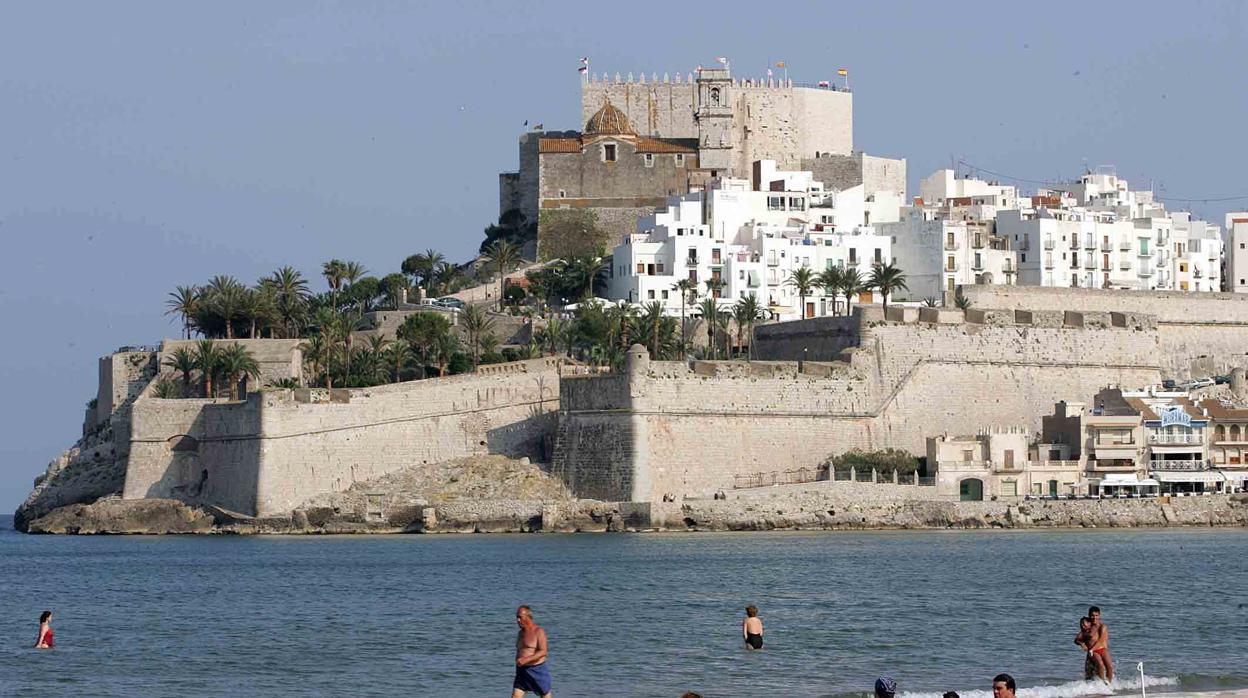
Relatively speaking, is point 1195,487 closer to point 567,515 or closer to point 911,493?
point 911,493

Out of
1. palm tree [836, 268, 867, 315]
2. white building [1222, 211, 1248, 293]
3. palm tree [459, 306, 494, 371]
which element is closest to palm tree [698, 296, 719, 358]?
palm tree [836, 268, 867, 315]

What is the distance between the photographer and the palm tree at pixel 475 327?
5400 cm

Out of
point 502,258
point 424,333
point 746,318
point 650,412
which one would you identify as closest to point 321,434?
point 424,333

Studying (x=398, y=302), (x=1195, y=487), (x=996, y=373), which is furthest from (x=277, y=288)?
(x=1195, y=487)

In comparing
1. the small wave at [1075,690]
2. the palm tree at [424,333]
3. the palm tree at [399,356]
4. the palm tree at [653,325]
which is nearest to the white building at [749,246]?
the palm tree at [653,325]

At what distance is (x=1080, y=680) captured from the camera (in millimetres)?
23109

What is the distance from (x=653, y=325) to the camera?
54469 millimetres

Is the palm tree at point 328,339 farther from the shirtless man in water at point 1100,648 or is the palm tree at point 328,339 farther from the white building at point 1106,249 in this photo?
the shirtless man in water at point 1100,648

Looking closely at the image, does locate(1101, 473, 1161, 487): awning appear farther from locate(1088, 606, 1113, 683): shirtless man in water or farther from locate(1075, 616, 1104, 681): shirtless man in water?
locate(1088, 606, 1113, 683): shirtless man in water

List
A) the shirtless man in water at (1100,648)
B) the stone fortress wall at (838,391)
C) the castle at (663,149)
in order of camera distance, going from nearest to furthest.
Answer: the shirtless man in water at (1100,648) < the stone fortress wall at (838,391) < the castle at (663,149)

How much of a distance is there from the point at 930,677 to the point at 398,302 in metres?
39.0

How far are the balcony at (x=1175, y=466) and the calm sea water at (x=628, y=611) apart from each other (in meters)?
2.32

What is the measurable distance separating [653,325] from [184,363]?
11351 mm

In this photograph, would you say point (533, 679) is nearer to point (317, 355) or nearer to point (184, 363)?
point (317, 355)
